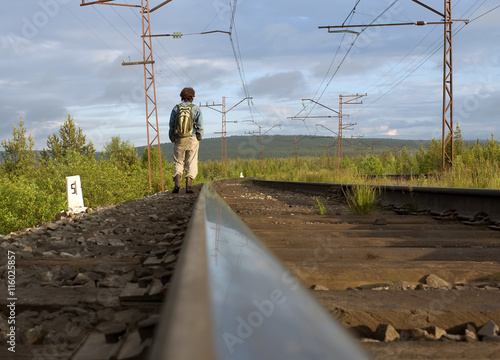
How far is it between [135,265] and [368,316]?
125cm

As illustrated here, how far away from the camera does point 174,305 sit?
82 centimetres

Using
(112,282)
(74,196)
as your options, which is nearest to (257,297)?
(112,282)

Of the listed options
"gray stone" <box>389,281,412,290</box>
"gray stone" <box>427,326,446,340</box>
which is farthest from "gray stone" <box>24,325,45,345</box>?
"gray stone" <box>389,281,412,290</box>

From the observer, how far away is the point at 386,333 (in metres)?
1.41

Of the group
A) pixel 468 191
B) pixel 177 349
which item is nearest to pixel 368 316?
pixel 177 349

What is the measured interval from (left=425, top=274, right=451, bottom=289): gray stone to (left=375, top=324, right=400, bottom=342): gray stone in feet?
2.45

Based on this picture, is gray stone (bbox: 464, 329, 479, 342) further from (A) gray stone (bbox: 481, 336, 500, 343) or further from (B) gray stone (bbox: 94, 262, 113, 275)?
(B) gray stone (bbox: 94, 262, 113, 275)

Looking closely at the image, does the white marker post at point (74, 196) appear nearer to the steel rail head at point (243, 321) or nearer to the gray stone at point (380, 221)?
the gray stone at point (380, 221)

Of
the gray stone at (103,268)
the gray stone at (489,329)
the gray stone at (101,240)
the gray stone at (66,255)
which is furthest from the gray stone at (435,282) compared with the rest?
the gray stone at (101,240)

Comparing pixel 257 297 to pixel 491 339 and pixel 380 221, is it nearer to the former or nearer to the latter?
pixel 491 339

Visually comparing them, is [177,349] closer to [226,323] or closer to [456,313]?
[226,323]

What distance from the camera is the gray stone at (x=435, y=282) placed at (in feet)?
6.92

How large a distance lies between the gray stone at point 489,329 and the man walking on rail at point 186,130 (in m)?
7.27

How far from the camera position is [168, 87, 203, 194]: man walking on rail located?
839 centimetres
